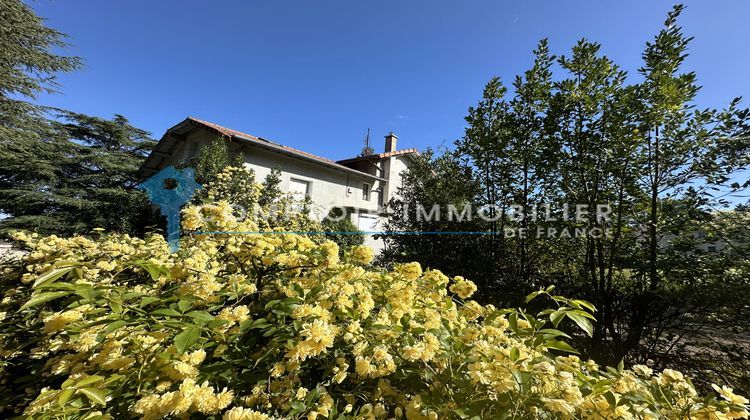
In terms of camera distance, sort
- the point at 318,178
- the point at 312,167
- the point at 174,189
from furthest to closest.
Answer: the point at 318,178
the point at 312,167
the point at 174,189

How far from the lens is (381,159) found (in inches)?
609

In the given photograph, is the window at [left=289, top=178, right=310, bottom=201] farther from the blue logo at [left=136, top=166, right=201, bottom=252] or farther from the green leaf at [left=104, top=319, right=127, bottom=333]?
the green leaf at [left=104, top=319, right=127, bottom=333]

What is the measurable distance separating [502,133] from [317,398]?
426cm

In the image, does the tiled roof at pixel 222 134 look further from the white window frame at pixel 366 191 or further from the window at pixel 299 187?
the window at pixel 299 187

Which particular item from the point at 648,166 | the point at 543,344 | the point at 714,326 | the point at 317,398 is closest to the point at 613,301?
the point at 714,326

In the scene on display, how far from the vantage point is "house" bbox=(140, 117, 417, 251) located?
1061 cm

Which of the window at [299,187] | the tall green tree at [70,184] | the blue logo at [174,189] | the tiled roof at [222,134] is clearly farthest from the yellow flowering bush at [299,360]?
the tall green tree at [70,184]

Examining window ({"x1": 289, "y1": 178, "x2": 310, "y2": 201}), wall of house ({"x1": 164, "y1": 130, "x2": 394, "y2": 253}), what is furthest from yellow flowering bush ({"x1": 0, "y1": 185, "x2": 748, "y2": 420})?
window ({"x1": 289, "y1": 178, "x2": 310, "y2": 201})

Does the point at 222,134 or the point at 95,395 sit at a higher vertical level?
the point at 222,134

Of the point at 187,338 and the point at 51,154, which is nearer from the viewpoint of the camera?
the point at 187,338

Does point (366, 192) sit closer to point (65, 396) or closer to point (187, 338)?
point (187, 338)

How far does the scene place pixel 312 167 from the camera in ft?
42.2

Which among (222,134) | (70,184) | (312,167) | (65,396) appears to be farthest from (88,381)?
(70,184)

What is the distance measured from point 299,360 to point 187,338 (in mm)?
357
